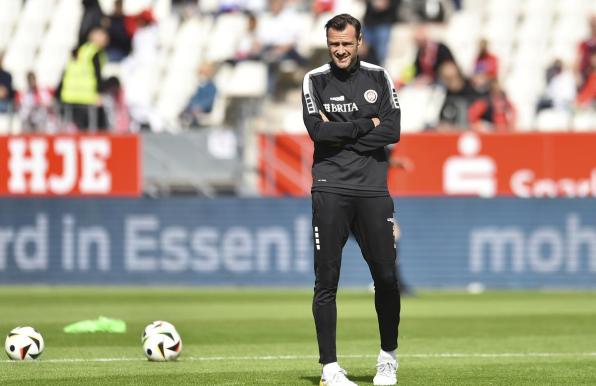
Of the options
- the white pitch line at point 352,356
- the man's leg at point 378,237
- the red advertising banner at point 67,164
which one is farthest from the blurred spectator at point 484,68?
the man's leg at point 378,237

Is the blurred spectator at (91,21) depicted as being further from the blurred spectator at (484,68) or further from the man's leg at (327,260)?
the man's leg at (327,260)

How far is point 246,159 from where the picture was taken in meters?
23.5

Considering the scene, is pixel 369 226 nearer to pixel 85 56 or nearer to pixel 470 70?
pixel 85 56

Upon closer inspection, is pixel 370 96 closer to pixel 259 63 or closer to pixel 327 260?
pixel 327 260

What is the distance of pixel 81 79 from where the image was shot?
2350 centimetres

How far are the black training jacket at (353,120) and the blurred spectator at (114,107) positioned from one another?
15.1 metres

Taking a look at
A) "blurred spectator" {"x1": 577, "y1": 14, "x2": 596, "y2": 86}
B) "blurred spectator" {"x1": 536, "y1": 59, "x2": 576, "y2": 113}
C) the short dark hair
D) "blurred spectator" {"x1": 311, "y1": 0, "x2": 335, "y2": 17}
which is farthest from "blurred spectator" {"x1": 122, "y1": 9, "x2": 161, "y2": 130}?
the short dark hair

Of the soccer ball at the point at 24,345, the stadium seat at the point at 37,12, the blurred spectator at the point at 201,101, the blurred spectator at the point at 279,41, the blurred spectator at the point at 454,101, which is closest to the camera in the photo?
the soccer ball at the point at 24,345

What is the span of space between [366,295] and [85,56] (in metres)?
6.49

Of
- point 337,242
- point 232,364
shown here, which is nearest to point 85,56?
point 232,364

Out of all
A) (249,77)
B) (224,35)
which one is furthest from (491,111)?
(224,35)

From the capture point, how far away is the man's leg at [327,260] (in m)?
8.84

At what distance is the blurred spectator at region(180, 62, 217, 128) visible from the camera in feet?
79.6

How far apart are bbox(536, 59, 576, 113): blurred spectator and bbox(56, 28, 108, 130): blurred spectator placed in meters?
7.67
